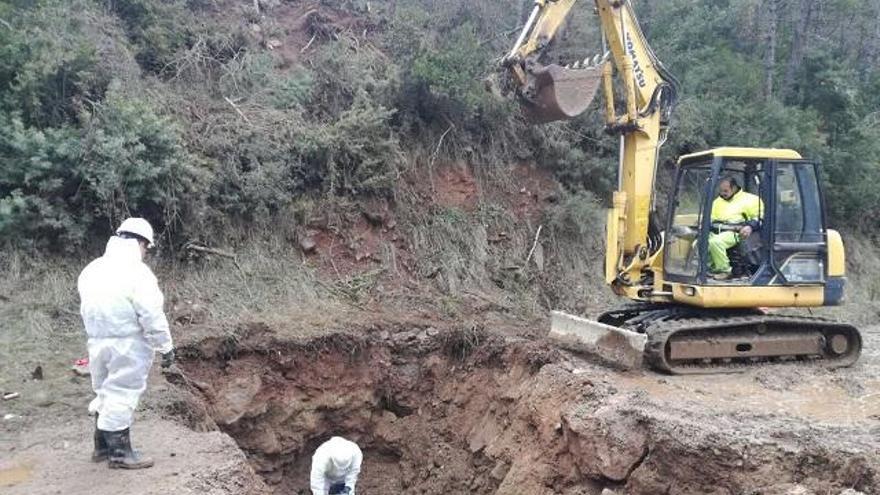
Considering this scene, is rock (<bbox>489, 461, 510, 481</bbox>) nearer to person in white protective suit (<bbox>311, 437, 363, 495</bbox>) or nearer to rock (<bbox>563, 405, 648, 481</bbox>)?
rock (<bbox>563, 405, 648, 481</bbox>)

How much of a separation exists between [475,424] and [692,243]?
10.7 feet

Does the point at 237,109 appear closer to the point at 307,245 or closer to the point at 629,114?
the point at 307,245

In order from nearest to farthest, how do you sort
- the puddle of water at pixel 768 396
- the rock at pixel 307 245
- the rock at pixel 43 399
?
1. the rock at pixel 43 399
2. the puddle of water at pixel 768 396
3. the rock at pixel 307 245

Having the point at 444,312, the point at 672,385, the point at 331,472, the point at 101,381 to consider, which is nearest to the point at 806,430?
the point at 672,385

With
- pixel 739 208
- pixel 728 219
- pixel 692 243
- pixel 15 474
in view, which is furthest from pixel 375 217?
pixel 15 474

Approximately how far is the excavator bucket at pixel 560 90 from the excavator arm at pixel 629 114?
0.6 inches

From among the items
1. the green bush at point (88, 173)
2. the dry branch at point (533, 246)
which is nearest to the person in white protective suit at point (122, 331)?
the green bush at point (88, 173)

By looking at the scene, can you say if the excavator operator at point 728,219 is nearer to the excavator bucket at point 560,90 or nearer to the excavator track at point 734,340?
the excavator track at point 734,340

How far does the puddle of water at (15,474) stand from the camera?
5453 millimetres

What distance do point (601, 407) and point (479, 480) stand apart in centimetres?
224

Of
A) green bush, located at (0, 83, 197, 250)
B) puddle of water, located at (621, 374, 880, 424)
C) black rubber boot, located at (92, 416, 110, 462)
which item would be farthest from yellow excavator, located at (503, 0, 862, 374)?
black rubber boot, located at (92, 416, 110, 462)

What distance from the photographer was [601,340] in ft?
27.8

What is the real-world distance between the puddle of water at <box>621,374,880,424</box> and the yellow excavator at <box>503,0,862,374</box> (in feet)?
1.01

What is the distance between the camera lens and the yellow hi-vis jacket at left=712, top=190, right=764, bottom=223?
27.3 feet
